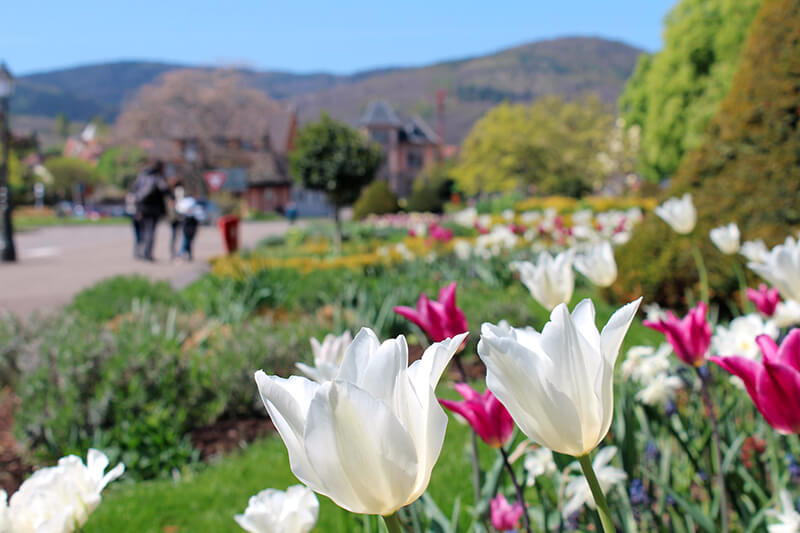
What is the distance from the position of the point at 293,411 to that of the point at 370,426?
85 mm

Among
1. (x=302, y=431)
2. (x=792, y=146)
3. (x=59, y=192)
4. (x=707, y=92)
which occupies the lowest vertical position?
(x=59, y=192)

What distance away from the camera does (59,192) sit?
212 ft

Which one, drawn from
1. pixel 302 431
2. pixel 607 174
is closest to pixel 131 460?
pixel 302 431

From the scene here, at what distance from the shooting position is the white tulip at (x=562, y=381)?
72cm

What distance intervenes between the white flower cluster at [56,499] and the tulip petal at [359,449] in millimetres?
369

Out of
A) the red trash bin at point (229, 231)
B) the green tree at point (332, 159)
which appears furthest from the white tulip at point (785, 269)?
the green tree at point (332, 159)

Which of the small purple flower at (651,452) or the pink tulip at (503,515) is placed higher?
the pink tulip at (503,515)

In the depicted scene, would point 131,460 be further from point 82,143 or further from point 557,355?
point 82,143

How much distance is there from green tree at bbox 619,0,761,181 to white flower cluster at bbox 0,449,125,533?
23.9 metres

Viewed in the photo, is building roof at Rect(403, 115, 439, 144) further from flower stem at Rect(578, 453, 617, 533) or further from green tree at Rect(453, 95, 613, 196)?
flower stem at Rect(578, 453, 617, 533)

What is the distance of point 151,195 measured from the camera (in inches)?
540

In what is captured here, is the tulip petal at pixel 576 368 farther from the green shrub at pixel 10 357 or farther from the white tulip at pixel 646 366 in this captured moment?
the green shrub at pixel 10 357

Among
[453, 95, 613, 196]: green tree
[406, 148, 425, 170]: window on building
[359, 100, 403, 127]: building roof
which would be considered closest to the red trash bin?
[453, 95, 613, 196]: green tree

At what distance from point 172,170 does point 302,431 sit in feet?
185
